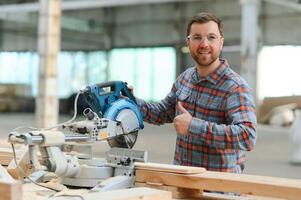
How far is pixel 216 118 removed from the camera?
8.24 feet

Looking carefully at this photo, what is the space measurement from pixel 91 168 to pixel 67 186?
5.4 inches

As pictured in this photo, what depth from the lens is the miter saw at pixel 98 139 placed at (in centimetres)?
213

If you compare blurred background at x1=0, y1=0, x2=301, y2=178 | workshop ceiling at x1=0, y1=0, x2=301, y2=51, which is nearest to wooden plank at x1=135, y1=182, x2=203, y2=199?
blurred background at x1=0, y1=0, x2=301, y2=178

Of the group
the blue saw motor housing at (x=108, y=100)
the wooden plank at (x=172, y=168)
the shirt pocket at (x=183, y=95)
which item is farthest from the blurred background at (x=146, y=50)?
the wooden plank at (x=172, y=168)

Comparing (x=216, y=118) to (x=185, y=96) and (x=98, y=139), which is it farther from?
(x=98, y=139)

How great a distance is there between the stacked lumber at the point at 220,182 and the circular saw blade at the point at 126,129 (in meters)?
0.22

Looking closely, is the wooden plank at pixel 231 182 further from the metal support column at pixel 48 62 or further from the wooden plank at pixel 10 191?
the metal support column at pixel 48 62

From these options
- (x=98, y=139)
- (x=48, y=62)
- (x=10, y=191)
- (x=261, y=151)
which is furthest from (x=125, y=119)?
(x=48, y=62)

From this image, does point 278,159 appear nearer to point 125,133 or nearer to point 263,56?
point 125,133

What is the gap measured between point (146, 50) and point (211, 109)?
19866mm

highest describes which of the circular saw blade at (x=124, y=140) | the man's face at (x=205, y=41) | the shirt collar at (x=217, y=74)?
the man's face at (x=205, y=41)

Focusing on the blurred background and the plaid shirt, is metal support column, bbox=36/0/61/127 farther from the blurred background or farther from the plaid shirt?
the plaid shirt

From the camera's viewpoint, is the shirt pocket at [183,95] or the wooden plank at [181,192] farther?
the shirt pocket at [183,95]

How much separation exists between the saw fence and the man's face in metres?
0.54
